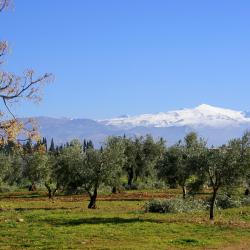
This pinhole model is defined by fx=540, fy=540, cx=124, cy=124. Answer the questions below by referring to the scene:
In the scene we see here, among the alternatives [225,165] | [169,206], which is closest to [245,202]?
[169,206]

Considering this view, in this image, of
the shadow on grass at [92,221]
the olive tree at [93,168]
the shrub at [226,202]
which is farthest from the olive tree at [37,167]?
the shadow on grass at [92,221]

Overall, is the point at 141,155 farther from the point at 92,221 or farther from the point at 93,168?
the point at 92,221

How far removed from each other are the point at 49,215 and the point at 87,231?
514 inches

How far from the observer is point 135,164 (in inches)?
4432

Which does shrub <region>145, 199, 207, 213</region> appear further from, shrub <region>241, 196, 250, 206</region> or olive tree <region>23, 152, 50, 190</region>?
olive tree <region>23, 152, 50, 190</region>

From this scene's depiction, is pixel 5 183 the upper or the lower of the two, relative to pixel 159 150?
lower

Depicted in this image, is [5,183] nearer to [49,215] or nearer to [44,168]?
[44,168]

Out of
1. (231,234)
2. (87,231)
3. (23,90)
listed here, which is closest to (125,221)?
(87,231)

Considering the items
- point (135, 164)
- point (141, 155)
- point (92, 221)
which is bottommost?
point (92, 221)

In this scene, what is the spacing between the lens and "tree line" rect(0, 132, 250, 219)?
144ft

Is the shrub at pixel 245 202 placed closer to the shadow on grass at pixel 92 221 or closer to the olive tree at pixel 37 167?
the shadow on grass at pixel 92 221

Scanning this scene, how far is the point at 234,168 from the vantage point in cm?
4366

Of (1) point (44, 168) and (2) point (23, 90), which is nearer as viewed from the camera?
(2) point (23, 90)

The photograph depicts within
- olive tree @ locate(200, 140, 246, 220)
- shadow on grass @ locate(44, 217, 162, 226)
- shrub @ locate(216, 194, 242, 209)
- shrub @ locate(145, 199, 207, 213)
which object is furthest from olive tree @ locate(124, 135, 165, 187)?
olive tree @ locate(200, 140, 246, 220)
